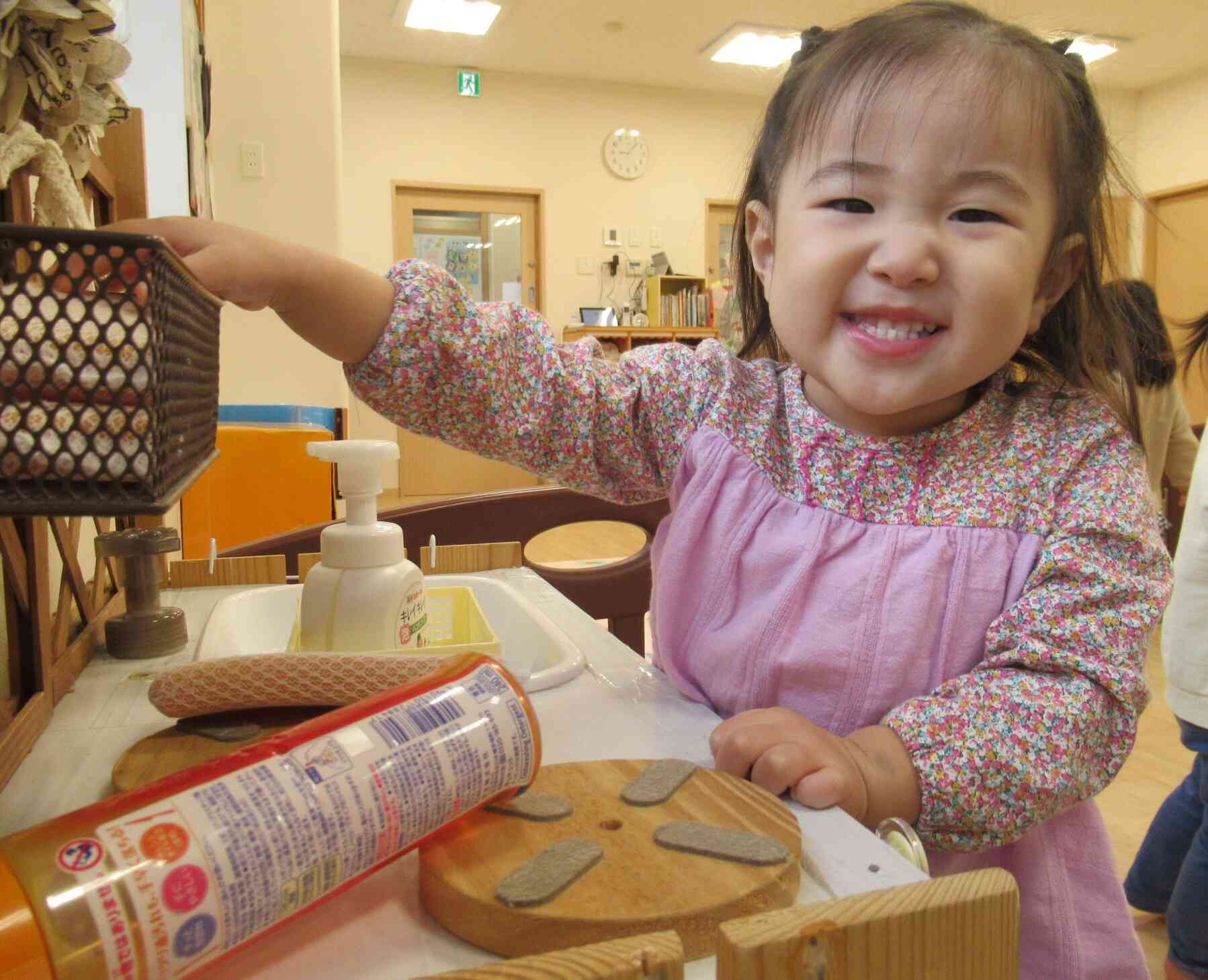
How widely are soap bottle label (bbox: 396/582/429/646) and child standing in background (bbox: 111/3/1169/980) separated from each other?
0.12 meters

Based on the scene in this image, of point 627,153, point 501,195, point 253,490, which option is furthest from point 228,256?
point 627,153

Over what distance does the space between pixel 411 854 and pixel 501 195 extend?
5727 millimetres

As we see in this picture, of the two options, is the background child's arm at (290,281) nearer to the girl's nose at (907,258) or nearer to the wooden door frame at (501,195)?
the girl's nose at (907,258)

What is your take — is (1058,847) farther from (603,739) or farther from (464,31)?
(464,31)

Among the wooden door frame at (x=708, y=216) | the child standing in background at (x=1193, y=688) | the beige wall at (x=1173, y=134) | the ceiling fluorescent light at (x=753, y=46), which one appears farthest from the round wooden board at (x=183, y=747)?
the beige wall at (x=1173, y=134)

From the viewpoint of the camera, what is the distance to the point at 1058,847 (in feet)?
2.09

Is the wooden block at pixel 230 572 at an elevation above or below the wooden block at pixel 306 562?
below

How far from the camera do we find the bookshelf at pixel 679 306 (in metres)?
5.68

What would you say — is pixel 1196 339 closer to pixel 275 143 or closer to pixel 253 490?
pixel 253 490

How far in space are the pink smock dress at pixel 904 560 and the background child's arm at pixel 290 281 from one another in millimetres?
19

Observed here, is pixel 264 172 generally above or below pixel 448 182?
below

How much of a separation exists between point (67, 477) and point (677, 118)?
6.17 m

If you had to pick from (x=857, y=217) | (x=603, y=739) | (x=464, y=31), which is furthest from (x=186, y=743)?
(x=464, y=31)

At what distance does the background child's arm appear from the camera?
45 centimetres
